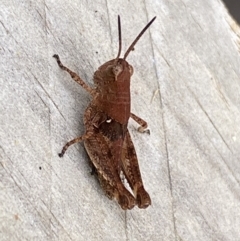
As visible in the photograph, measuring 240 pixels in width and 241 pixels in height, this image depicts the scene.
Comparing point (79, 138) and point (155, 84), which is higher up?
point (155, 84)

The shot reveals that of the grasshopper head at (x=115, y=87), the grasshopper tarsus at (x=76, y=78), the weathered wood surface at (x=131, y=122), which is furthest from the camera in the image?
the grasshopper head at (x=115, y=87)

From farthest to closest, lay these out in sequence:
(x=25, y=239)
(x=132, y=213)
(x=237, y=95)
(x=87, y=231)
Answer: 1. (x=237, y=95)
2. (x=132, y=213)
3. (x=87, y=231)
4. (x=25, y=239)

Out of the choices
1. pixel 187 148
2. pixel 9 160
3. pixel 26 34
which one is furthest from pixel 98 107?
pixel 9 160

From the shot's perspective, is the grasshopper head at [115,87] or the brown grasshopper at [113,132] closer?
the brown grasshopper at [113,132]

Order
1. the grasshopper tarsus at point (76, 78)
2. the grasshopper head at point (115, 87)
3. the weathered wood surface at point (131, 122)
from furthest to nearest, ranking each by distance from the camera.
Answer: the grasshopper head at point (115, 87) < the grasshopper tarsus at point (76, 78) < the weathered wood surface at point (131, 122)

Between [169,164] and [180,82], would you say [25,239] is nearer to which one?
[169,164]

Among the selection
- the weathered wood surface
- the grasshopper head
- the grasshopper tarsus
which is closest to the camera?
the weathered wood surface
